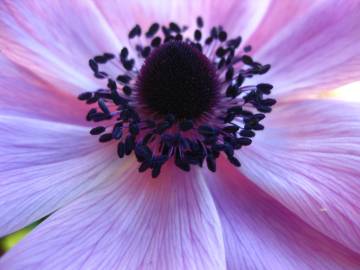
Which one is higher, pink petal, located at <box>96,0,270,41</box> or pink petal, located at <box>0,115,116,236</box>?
pink petal, located at <box>96,0,270,41</box>

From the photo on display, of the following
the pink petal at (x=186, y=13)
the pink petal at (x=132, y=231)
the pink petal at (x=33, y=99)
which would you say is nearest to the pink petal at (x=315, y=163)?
the pink petal at (x=132, y=231)

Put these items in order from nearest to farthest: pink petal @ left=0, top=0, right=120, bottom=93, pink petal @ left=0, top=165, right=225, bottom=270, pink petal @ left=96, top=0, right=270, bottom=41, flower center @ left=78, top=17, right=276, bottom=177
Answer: pink petal @ left=0, top=165, right=225, bottom=270 < flower center @ left=78, top=17, right=276, bottom=177 < pink petal @ left=0, top=0, right=120, bottom=93 < pink petal @ left=96, top=0, right=270, bottom=41

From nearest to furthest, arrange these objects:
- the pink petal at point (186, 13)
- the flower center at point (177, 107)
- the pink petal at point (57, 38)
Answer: the flower center at point (177, 107), the pink petal at point (57, 38), the pink petal at point (186, 13)

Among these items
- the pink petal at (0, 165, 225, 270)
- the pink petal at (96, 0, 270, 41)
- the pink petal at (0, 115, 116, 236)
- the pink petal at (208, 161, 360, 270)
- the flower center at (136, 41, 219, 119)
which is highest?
the pink petal at (96, 0, 270, 41)

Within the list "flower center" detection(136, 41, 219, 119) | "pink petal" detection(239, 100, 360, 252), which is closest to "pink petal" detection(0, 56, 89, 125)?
"flower center" detection(136, 41, 219, 119)

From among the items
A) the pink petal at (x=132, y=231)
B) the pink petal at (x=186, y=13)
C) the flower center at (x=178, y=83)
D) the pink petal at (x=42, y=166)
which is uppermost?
the pink petal at (x=186, y=13)

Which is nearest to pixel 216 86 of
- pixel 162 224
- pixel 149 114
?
pixel 149 114

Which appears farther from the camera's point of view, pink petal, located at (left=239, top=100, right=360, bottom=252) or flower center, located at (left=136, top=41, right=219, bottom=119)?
flower center, located at (left=136, top=41, right=219, bottom=119)

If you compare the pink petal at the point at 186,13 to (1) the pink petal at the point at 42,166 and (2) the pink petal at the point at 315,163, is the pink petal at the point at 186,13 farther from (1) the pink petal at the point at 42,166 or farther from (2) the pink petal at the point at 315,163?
(1) the pink petal at the point at 42,166

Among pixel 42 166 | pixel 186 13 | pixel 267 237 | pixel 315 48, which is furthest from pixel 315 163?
pixel 186 13

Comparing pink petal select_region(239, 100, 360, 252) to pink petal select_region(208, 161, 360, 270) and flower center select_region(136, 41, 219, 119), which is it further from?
flower center select_region(136, 41, 219, 119)
